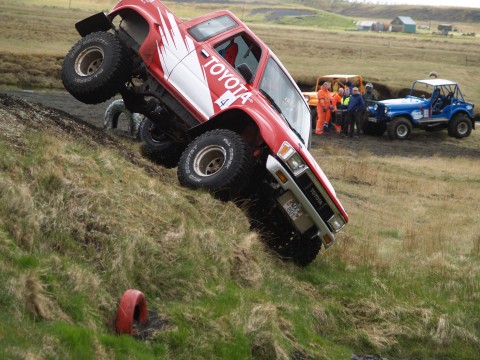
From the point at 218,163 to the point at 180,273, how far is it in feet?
7.96

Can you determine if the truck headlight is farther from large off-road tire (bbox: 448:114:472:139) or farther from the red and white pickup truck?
large off-road tire (bbox: 448:114:472:139)

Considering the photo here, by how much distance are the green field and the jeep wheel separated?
13.3 meters

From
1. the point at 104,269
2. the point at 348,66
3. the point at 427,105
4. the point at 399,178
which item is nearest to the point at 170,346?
the point at 104,269

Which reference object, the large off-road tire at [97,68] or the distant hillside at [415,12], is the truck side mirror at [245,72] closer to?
the large off-road tire at [97,68]

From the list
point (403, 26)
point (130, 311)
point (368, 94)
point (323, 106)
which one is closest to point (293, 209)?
point (130, 311)

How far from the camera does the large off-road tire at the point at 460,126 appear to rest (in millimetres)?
28562

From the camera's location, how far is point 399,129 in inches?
1076

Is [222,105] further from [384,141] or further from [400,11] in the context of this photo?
[400,11]

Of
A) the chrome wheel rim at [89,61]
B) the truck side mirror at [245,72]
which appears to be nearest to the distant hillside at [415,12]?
the chrome wheel rim at [89,61]

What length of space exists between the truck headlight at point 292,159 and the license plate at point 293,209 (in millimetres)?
341

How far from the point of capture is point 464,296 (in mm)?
10031

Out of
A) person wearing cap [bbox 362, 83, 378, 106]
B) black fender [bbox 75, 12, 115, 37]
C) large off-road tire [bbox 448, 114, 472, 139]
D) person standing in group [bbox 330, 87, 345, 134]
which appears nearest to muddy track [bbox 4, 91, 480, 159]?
large off-road tire [bbox 448, 114, 472, 139]

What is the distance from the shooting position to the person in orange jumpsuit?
26.0m

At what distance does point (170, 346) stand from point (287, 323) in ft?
5.20
